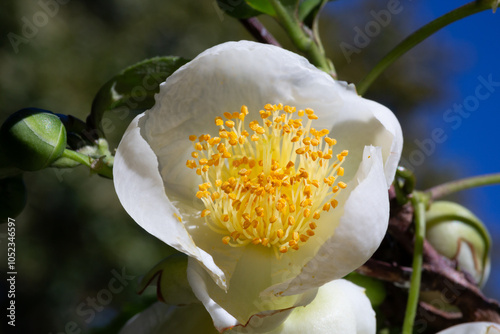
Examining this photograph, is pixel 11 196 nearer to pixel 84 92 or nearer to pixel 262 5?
pixel 262 5

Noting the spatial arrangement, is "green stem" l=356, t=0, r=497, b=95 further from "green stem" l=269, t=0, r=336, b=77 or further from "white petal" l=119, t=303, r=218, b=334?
"white petal" l=119, t=303, r=218, b=334

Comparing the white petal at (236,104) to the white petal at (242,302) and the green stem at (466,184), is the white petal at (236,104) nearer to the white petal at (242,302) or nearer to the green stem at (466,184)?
the white petal at (242,302)

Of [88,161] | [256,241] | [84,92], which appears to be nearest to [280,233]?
[256,241]

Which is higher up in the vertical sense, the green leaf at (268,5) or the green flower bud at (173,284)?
the green leaf at (268,5)

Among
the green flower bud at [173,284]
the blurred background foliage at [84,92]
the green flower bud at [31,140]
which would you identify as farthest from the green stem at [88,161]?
the blurred background foliage at [84,92]

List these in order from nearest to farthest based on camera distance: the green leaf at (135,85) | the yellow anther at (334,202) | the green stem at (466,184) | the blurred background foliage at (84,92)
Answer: the yellow anther at (334,202), the green leaf at (135,85), the green stem at (466,184), the blurred background foliage at (84,92)
